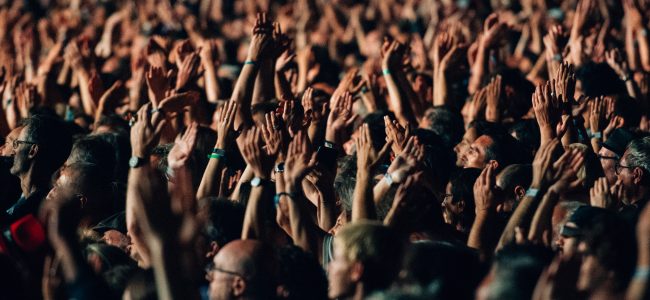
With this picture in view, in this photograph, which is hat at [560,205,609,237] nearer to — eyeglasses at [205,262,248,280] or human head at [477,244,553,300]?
human head at [477,244,553,300]

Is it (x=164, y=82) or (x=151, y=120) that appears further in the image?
(x=164, y=82)

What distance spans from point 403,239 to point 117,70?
696 cm

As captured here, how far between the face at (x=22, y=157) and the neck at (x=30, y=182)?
0.03 m

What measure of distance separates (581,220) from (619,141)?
93.9 inches

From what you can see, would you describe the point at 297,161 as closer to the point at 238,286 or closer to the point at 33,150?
the point at 238,286

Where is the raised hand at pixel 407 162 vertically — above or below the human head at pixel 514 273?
above

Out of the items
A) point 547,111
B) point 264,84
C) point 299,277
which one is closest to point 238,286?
point 299,277

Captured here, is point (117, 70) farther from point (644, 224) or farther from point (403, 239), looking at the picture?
point (644, 224)

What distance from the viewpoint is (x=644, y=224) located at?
3.56 meters

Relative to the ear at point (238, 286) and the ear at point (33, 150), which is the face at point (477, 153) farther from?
the ear at point (33, 150)

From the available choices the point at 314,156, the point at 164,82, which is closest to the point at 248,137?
the point at 314,156

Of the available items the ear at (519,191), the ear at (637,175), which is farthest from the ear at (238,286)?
the ear at (637,175)

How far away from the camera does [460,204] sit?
576 centimetres

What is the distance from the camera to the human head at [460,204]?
18.8 feet
